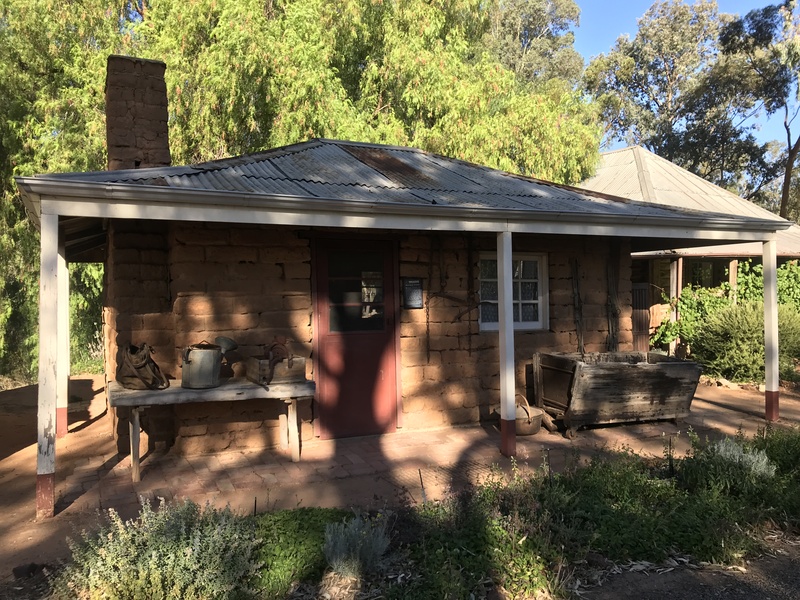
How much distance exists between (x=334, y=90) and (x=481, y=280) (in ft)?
22.7

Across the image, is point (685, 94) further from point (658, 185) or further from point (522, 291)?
point (522, 291)

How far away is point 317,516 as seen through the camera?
14.1 ft

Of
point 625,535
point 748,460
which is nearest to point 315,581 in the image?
point 625,535

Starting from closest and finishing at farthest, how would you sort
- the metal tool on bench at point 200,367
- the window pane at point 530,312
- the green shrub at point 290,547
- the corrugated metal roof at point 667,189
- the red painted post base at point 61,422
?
the green shrub at point 290,547 < the metal tool on bench at point 200,367 < the red painted post base at point 61,422 < the window pane at point 530,312 < the corrugated metal roof at point 667,189

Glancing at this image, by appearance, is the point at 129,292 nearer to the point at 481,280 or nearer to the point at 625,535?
the point at 481,280

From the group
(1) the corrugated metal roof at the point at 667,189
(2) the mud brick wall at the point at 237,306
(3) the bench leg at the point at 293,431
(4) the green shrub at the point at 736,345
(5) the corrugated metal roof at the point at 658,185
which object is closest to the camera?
(3) the bench leg at the point at 293,431

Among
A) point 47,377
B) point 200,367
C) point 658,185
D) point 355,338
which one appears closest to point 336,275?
point 355,338

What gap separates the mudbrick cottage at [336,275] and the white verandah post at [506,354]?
20 millimetres

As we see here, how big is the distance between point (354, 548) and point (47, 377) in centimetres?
272

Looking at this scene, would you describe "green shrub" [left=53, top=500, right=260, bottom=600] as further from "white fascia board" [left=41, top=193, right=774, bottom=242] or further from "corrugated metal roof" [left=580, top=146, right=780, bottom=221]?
"corrugated metal roof" [left=580, top=146, right=780, bottom=221]

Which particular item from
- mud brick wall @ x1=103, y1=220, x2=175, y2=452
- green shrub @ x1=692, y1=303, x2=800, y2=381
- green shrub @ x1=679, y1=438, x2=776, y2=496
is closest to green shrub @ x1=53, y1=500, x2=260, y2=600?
mud brick wall @ x1=103, y1=220, x2=175, y2=452

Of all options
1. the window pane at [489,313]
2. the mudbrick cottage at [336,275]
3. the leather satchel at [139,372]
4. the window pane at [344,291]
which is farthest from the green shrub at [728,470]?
the leather satchel at [139,372]

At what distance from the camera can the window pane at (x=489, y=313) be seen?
785cm

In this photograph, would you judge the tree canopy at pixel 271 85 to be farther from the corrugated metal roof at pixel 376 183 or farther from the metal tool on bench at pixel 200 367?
the metal tool on bench at pixel 200 367
